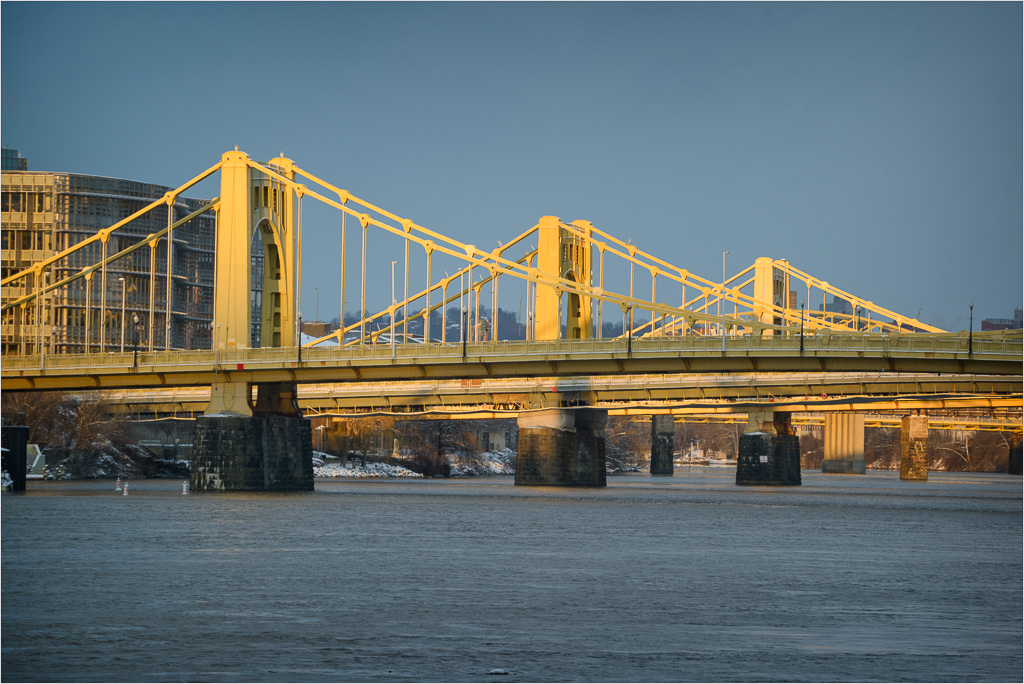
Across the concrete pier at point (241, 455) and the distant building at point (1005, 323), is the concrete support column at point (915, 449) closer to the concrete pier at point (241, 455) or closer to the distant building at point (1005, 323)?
the distant building at point (1005, 323)

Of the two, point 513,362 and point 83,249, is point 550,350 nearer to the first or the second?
point 513,362

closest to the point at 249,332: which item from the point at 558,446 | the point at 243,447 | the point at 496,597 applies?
the point at 243,447

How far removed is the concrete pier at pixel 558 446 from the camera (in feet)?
328

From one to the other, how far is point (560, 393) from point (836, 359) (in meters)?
30.9

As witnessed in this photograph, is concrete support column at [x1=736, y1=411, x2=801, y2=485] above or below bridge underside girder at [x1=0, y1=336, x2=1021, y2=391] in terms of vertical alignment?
below

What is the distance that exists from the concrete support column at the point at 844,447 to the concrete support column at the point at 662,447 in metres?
18.8

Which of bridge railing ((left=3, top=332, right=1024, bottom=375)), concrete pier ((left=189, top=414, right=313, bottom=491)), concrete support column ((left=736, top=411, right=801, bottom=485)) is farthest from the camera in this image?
concrete support column ((left=736, top=411, right=801, bottom=485))

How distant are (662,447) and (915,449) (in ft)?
129

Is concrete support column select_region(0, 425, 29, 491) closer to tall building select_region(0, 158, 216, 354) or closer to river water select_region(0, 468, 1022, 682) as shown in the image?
→ river water select_region(0, 468, 1022, 682)

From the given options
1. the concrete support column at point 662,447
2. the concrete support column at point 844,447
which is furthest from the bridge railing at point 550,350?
the concrete support column at point 844,447

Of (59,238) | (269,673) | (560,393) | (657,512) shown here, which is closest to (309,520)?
(657,512)

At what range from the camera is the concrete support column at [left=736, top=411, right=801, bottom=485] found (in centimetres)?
12062

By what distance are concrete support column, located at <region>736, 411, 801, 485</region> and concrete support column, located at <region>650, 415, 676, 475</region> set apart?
5002cm

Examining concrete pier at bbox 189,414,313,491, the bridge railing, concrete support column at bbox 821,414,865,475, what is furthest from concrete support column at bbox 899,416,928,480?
concrete pier at bbox 189,414,313,491
